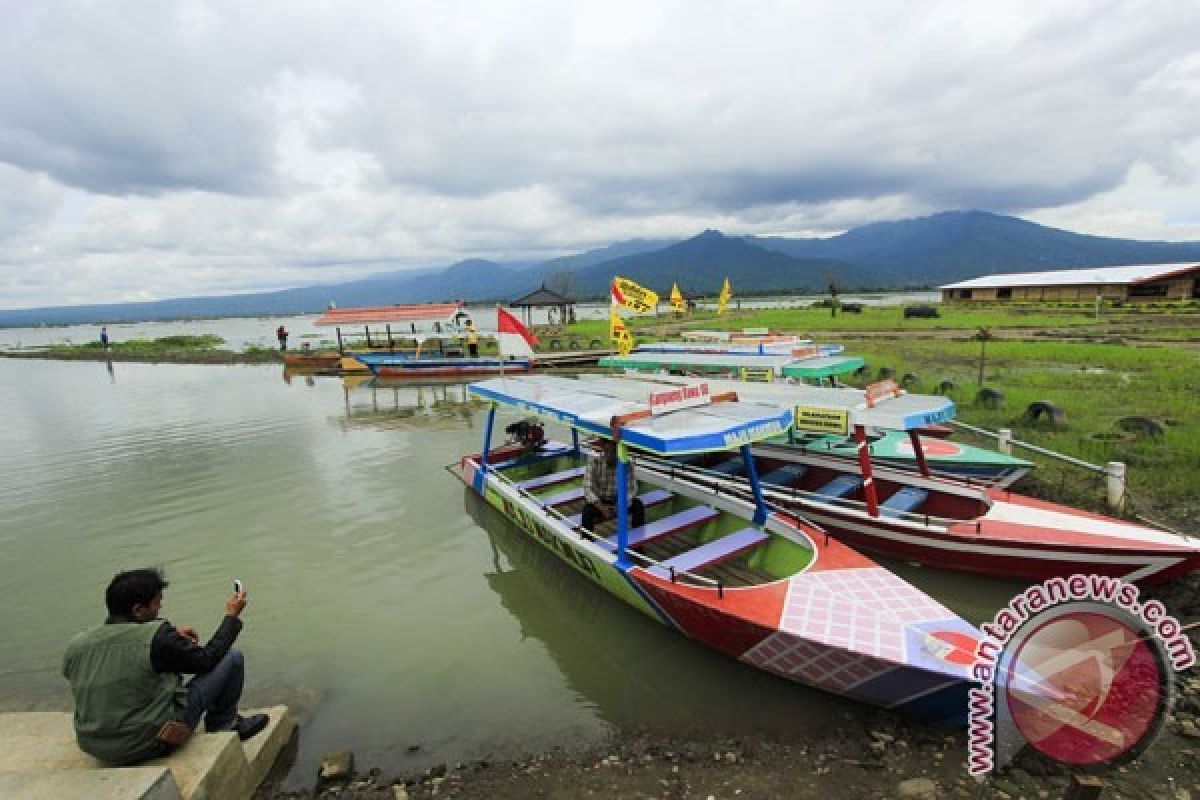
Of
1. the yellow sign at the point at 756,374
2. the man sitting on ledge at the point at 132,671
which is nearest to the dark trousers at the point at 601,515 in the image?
the man sitting on ledge at the point at 132,671

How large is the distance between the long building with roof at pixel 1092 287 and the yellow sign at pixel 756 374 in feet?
182

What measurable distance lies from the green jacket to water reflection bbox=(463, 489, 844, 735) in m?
4.23

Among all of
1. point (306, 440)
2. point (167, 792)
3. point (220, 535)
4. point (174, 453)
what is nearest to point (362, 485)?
point (220, 535)

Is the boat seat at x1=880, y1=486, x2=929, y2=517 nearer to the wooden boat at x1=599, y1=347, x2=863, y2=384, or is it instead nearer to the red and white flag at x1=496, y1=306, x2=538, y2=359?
the wooden boat at x1=599, y1=347, x2=863, y2=384

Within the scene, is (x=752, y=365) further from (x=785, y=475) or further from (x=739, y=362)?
(x=785, y=475)

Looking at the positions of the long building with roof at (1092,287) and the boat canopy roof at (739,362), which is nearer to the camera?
the boat canopy roof at (739,362)

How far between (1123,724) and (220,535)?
47.1 feet

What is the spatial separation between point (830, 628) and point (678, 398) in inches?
136

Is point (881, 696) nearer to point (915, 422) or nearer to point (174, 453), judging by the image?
point (915, 422)

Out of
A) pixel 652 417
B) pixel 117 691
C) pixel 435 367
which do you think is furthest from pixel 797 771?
pixel 435 367

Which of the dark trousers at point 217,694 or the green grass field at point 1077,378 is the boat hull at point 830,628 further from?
A: the green grass field at point 1077,378

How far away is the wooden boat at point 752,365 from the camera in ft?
44.0

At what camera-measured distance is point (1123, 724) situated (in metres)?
4.75

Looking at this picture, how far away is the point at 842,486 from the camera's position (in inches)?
414
